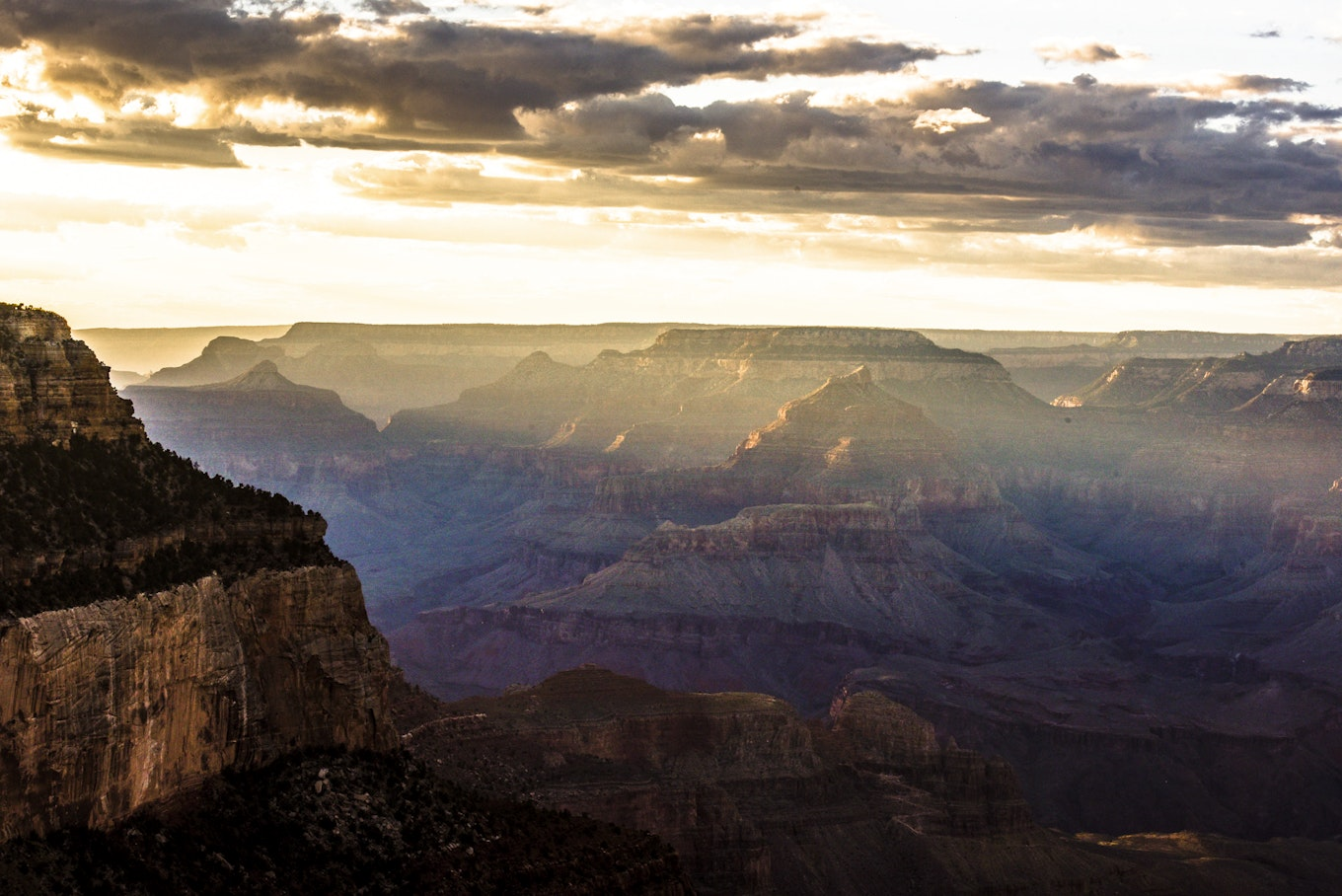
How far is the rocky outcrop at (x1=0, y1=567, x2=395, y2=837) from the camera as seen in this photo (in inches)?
1738

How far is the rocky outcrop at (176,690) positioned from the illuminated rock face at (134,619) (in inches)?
1.7

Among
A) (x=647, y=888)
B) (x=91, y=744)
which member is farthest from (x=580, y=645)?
(x=91, y=744)

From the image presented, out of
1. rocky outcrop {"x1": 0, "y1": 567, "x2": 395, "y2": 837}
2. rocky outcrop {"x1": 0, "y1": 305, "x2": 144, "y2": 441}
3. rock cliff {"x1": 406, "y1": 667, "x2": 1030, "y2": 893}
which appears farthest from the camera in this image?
rock cliff {"x1": 406, "y1": 667, "x2": 1030, "y2": 893}

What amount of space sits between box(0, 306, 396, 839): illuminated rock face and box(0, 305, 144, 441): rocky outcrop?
43 mm

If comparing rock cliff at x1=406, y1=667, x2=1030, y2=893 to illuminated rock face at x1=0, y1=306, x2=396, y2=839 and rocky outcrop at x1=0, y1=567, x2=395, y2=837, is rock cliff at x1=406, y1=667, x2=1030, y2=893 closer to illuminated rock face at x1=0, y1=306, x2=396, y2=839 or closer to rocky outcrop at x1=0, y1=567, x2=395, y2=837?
rocky outcrop at x1=0, y1=567, x2=395, y2=837

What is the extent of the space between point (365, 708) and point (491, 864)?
17.0 feet

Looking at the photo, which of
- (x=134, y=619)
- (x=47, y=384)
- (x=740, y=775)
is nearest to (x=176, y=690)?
(x=134, y=619)

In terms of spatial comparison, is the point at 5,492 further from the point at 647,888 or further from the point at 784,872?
the point at 784,872

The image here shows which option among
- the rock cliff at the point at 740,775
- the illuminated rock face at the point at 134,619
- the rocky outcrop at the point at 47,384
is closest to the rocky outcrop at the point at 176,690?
the illuminated rock face at the point at 134,619

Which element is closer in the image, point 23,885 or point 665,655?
point 23,885

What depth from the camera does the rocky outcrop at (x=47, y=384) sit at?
167 ft

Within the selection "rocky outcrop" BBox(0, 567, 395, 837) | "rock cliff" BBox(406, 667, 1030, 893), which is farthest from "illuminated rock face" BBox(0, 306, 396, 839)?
"rock cliff" BBox(406, 667, 1030, 893)

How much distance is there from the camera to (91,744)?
1788 inches

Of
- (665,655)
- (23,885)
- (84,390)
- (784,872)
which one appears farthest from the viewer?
(665,655)
